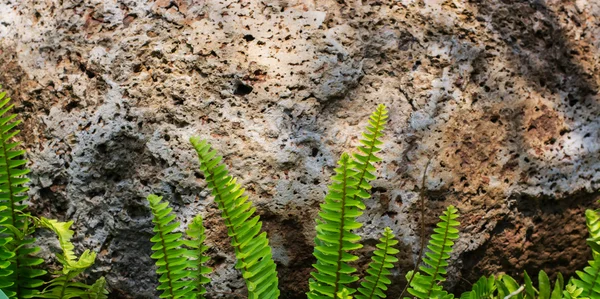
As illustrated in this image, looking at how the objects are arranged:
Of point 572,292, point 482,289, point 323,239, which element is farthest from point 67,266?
point 572,292

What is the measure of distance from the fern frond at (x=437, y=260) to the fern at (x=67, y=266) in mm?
1102

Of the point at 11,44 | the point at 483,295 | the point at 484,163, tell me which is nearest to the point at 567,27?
the point at 484,163

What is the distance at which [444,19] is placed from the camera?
268cm

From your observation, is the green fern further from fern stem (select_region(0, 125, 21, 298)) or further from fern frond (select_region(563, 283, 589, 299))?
fern stem (select_region(0, 125, 21, 298))

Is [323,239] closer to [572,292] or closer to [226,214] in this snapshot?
[226,214]

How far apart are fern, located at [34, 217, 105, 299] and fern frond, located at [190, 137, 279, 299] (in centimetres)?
48

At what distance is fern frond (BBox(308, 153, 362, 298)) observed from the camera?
7.23 feet

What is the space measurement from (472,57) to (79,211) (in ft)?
5.17

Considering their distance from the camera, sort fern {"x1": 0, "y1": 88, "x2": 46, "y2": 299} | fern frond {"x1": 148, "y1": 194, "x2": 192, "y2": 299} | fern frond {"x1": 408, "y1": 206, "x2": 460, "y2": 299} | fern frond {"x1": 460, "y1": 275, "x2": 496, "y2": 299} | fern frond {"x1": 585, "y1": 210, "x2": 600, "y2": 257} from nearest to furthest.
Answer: fern frond {"x1": 148, "y1": 194, "x2": 192, "y2": 299} → fern frond {"x1": 408, "y1": 206, "x2": 460, "y2": 299} → fern {"x1": 0, "y1": 88, "x2": 46, "y2": 299} → fern frond {"x1": 460, "y1": 275, "x2": 496, "y2": 299} → fern frond {"x1": 585, "y1": 210, "x2": 600, "y2": 257}

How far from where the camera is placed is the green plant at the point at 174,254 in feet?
7.15

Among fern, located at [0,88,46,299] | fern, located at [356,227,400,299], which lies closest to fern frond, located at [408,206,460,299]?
fern, located at [356,227,400,299]

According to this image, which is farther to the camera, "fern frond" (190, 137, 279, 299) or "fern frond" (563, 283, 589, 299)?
"fern frond" (563, 283, 589, 299)

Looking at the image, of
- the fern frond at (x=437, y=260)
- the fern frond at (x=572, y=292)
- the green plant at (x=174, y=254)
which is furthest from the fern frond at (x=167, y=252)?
the fern frond at (x=572, y=292)

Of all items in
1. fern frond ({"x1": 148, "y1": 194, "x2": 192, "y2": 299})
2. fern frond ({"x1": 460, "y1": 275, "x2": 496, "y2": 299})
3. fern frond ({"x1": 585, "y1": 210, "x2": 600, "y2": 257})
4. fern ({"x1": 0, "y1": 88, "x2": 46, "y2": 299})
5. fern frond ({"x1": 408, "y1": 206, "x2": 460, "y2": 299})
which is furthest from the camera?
fern frond ({"x1": 585, "y1": 210, "x2": 600, "y2": 257})
